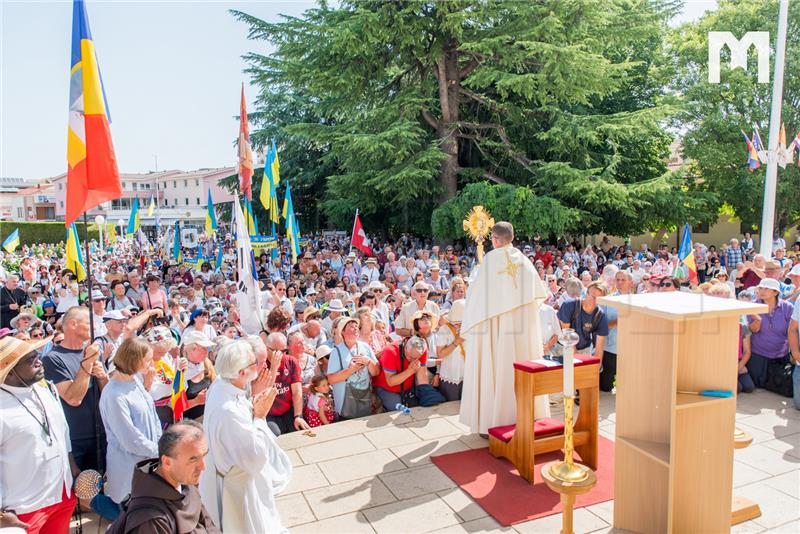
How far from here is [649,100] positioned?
73.5 ft

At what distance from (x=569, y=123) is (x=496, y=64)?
120 inches

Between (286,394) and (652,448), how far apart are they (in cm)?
348

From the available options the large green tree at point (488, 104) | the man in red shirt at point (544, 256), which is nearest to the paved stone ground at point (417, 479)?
the man in red shirt at point (544, 256)

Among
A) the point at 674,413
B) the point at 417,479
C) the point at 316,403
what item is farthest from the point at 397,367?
the point at 674,413

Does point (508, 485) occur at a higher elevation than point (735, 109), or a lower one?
lower

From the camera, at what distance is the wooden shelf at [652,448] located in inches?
140

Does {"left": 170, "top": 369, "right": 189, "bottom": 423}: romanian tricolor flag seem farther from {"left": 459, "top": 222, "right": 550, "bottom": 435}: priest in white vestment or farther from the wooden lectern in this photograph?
the wooden lectern

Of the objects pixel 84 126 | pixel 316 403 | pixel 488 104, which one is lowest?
pixel 316 403

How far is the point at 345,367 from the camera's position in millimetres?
5898

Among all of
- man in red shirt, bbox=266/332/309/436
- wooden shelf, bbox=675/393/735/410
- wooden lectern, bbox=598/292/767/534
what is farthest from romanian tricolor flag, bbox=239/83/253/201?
wooden shelf, bbox=675/393/735/410

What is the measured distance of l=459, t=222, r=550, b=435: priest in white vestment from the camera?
16.5ft

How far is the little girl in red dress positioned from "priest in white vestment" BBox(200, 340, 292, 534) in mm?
2229

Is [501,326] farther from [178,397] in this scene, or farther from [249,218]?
[249,218]

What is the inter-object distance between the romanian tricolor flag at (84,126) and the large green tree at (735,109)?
23.7 metres
